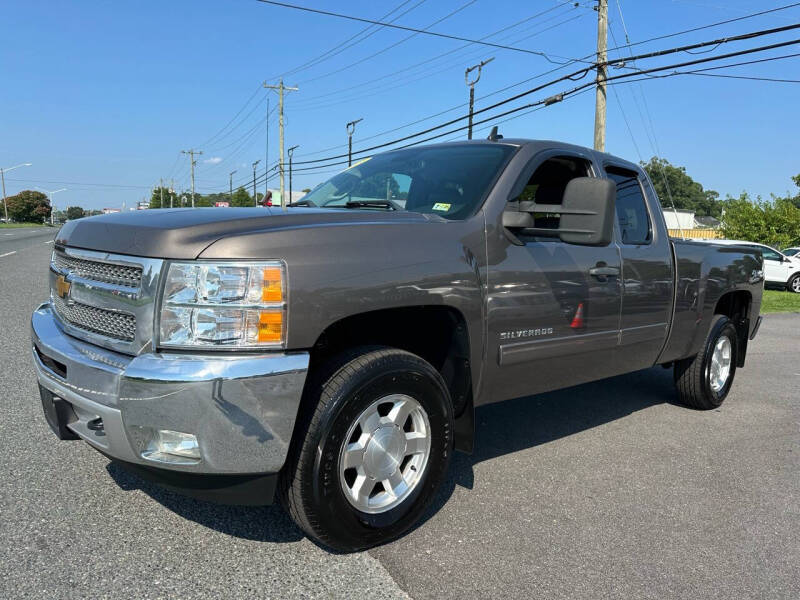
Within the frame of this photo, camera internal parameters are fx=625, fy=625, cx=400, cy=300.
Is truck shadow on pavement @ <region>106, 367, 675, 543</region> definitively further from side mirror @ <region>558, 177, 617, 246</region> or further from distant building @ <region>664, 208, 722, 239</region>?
distant building @ <region>664, 208, 722, 239</region>

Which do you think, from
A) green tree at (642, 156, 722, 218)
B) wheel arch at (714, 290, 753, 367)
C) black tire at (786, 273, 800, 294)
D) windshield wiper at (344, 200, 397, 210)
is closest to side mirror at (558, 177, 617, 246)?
windshield wiper at (344, 200, 397, 210)

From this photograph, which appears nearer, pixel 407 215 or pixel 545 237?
pixel 407 215

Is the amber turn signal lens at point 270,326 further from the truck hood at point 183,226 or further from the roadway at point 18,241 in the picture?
the roadway at point 18,241

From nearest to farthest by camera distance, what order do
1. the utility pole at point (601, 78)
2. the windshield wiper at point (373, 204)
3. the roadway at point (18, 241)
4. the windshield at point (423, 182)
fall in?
the windshield at point (423, 182), the windshield wiper at point (373, 204), the utility pole at point (601, 78), the roadway at point (18, 241)

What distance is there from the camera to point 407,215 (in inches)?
118

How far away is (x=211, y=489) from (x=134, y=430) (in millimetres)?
363

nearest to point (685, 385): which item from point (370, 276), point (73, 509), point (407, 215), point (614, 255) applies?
point (614, 255)

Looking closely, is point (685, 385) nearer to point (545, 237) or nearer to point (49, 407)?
point (545, 237)

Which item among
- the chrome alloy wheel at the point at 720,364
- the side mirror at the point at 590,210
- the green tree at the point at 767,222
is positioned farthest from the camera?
the green tree at the point at 767,222

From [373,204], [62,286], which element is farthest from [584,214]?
[62,286]

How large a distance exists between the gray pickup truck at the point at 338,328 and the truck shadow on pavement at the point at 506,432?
0.43 meters

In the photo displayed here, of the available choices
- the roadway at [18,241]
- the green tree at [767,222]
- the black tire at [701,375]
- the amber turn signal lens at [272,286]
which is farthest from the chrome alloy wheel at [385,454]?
the green tree at [767,222]

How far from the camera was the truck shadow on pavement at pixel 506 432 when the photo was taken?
114 inches

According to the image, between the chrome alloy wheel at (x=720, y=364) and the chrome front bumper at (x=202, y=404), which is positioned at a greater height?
the chrome front bumper at (x=202, y=404)
